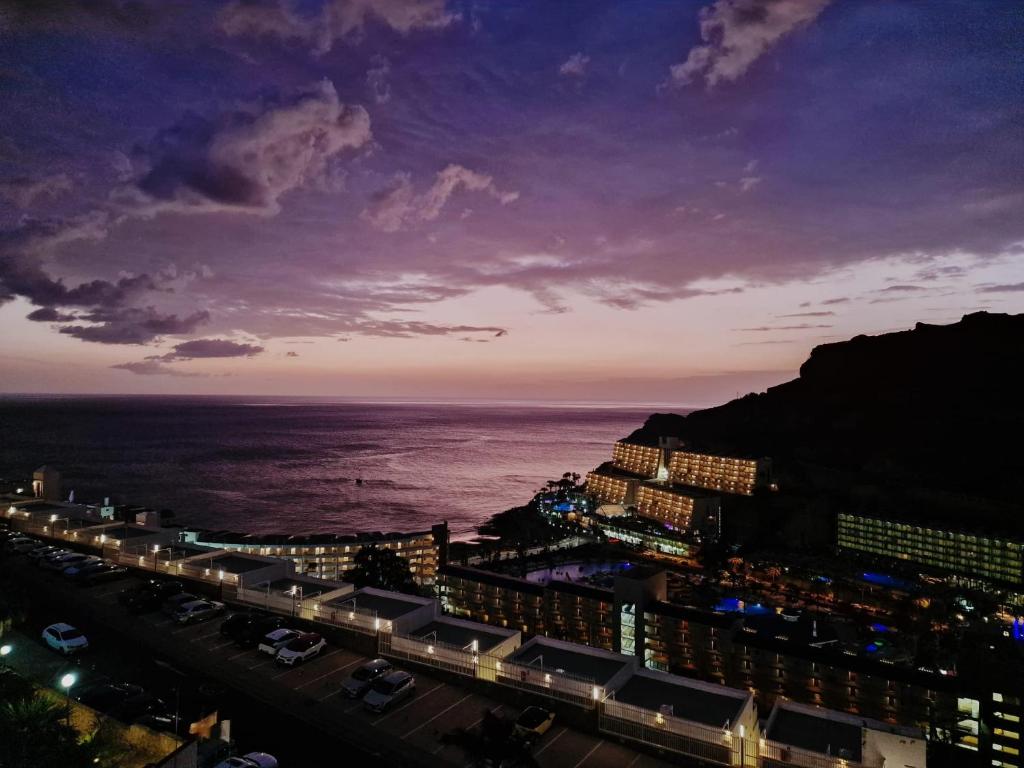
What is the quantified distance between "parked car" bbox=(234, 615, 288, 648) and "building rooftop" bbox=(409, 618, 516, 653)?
241 centimetres

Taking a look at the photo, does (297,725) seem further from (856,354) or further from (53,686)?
(856,354)

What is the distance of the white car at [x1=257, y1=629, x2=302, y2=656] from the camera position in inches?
393

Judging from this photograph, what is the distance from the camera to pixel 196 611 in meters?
11.3

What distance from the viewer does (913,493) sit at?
209ft

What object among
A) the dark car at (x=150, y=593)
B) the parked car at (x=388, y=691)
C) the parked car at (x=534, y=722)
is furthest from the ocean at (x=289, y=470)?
the parked car at (x=534, y=722)

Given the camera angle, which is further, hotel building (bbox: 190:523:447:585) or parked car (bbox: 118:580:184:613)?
hotel building (bbox: 190:523:447:585)

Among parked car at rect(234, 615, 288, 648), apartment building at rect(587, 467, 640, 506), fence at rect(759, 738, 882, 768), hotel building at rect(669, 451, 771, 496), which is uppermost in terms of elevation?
parked car at rect(234, 615, 288, 648)

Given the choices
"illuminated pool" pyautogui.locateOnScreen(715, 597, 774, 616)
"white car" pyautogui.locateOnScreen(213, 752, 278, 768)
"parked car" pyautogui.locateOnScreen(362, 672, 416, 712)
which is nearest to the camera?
"white car" pyautogui.locateOnScreen(213, 752, 278, 768)

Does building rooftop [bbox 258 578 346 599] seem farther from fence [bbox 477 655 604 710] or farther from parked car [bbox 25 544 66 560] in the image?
parked car [bbox 25 544 66 560]

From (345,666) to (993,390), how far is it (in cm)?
10960

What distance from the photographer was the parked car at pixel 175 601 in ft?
37.8

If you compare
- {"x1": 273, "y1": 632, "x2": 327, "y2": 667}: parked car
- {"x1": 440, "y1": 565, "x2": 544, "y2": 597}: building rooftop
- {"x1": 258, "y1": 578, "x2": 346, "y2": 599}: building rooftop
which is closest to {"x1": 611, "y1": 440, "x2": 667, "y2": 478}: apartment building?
{"x1": 440, "y1": 565, "x2": 544, "y2": 597}: building rooftop

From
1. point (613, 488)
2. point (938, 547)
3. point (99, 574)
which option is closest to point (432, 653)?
point (99, 574)

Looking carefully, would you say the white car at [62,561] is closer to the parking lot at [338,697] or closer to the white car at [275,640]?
the parking lot at [338,697]
